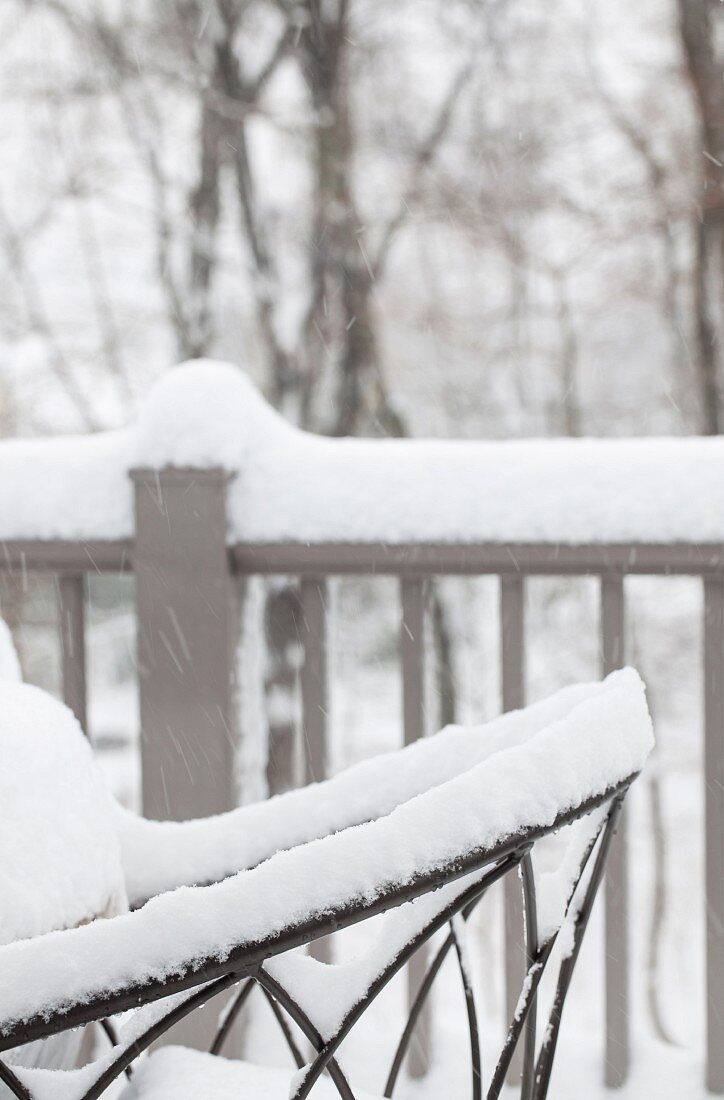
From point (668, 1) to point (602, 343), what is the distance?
2537 mm

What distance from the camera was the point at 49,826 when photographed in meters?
0.85

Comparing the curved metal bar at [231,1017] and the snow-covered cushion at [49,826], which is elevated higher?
the snow-covered cushion at [49,826]

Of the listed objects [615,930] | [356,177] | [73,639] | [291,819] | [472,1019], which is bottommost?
[615,930]

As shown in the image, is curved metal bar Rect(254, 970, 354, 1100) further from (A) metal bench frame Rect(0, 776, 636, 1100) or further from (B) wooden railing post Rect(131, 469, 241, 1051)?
(B) wooden railing post Rect(131, 469, 241, 1051)

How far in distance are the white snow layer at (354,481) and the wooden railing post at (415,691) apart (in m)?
0.13

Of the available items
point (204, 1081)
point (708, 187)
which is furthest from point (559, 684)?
point (204, 1081)

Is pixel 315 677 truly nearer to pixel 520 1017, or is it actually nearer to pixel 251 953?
pixel 520 1017

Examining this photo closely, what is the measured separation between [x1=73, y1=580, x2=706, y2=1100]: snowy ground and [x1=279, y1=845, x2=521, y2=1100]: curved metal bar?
6.04 m

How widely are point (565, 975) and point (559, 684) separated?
8.37 metres

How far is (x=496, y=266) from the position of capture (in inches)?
312

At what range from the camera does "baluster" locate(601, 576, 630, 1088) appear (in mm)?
1509

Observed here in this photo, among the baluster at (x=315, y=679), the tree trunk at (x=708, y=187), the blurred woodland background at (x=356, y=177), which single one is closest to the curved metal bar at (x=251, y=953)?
the baluster at (x=315, y=679)

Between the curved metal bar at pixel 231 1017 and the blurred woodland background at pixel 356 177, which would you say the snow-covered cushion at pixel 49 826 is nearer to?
Result: the curved metal bar at pixel 231 1017

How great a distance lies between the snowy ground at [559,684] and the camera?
8.60m
